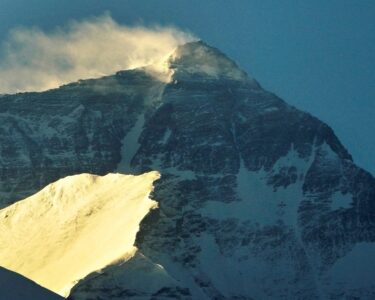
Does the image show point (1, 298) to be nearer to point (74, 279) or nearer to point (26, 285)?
point (26, 285)

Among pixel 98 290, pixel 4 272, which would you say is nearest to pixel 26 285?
pixel 4 272

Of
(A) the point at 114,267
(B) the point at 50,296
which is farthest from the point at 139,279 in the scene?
(B) the point at 50,296

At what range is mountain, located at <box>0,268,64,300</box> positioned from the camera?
295 ft

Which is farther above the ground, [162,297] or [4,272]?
[162,297]

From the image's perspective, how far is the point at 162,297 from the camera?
643 feet

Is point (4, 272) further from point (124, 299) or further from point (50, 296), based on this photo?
point (124, 299)

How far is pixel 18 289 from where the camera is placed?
299ft

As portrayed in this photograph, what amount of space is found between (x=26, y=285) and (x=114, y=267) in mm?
107379

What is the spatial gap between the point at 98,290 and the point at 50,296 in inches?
3952

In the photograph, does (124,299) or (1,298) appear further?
(124,299)

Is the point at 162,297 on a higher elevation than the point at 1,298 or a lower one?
higher

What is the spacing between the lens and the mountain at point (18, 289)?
8988 cm

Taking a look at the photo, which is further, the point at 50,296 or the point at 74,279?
the point at 74,279

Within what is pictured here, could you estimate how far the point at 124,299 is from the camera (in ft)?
633
